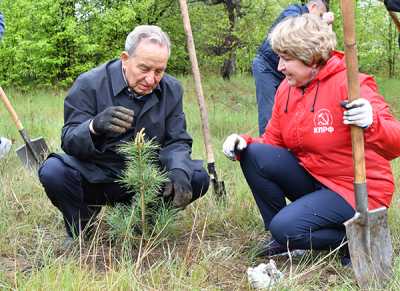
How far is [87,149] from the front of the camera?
294cm

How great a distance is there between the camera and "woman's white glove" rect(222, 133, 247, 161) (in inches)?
124

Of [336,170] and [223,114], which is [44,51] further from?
[336,170]

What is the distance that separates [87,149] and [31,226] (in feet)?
2.85

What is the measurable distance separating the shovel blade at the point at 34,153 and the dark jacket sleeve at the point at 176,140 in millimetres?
2265

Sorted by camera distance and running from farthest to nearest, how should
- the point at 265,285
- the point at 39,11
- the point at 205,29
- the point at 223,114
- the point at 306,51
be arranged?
the point at 205,29 → the point at 39,11 → the point at 223,114 → the point at 306,51 → the point at 265,285

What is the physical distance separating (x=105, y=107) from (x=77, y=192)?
490 mm

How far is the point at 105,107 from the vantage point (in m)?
3.12

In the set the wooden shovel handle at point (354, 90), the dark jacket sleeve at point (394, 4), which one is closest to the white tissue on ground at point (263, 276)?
the wooden shovel handle at point (354, 90)

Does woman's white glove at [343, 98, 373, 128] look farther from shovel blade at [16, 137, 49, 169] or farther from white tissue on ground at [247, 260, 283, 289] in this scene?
shovel blade at [16, 137, 49, 169]

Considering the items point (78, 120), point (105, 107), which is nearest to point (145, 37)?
point (105, 107)

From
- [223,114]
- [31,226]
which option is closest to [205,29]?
[223,114]

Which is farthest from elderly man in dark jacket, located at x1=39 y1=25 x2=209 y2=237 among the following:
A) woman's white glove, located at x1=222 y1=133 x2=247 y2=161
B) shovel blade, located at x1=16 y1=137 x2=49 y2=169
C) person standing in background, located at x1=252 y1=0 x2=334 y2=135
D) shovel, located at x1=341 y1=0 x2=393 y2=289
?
shovel blade, located at x1=16 y1=137 x2=49 y2=169

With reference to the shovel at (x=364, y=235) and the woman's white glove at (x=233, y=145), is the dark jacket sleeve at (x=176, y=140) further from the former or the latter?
the shovel at (x=364, y=235)

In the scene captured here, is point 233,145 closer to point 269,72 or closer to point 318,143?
point 318,143
